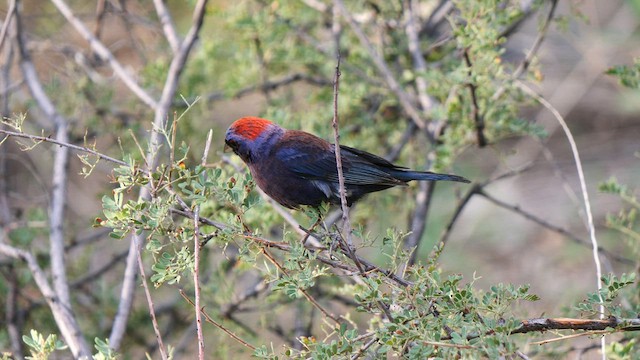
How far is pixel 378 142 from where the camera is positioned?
5.69 m

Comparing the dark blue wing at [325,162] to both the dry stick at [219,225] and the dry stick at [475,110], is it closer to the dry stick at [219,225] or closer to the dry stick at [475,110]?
the dry stick at [475,110]

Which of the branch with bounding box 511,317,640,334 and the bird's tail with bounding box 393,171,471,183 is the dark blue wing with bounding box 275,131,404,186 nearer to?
the bird's tail with bounding box 393,171,471,183

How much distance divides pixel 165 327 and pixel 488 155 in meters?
6.67

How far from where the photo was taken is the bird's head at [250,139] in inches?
154

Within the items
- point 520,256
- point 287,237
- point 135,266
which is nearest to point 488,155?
point 520,256

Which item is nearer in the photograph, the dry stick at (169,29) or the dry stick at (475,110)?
the dry stick at (475,110)

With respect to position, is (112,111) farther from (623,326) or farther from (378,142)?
(623,326)

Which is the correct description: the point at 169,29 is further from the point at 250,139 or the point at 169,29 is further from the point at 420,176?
the point at 420,176

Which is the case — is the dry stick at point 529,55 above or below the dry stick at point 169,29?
above

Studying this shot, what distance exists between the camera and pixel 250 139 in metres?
3.92

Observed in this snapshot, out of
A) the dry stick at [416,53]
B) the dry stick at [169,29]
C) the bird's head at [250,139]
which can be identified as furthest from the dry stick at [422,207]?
the dry stick at [169,29]

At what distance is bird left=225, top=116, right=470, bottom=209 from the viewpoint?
150 inches

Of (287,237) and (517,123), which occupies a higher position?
(517,123)

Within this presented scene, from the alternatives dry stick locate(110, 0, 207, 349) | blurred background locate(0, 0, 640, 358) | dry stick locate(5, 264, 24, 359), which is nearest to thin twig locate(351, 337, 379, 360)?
blurred background locate(0, 0, 640, 358)
